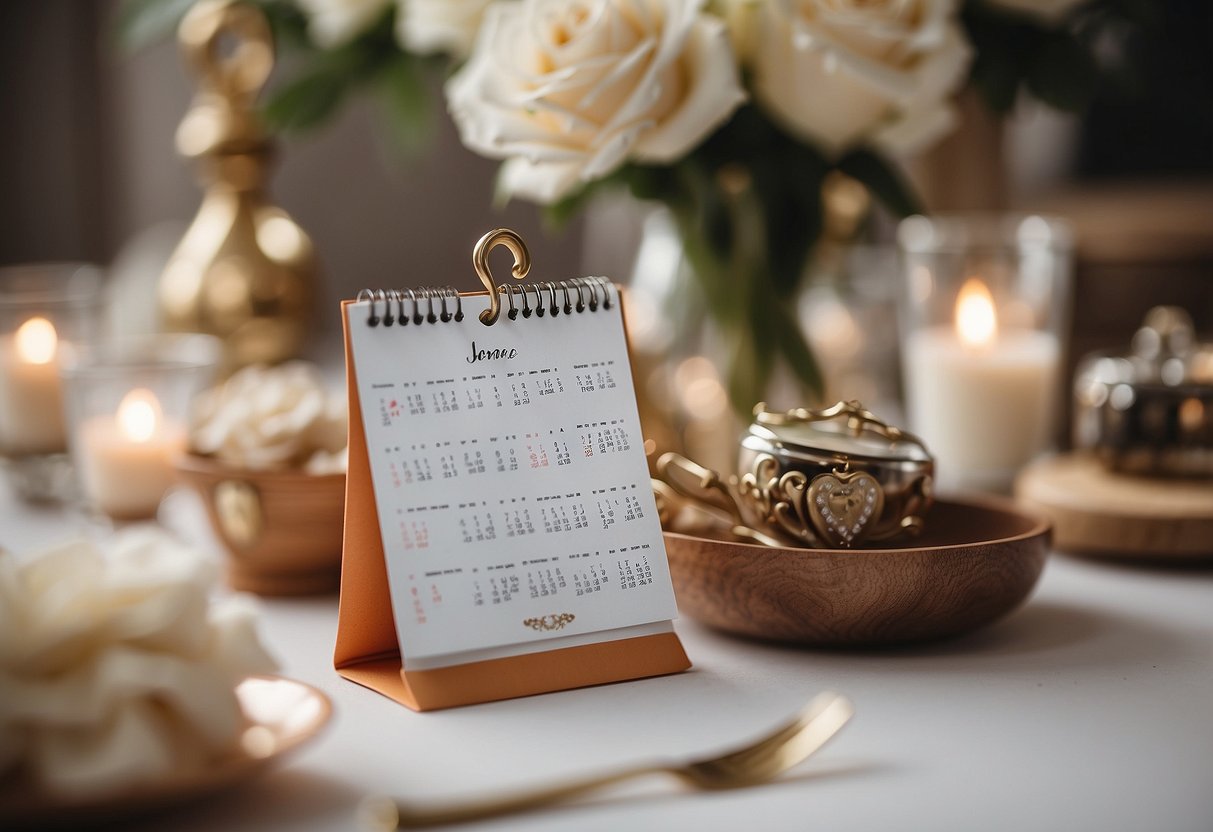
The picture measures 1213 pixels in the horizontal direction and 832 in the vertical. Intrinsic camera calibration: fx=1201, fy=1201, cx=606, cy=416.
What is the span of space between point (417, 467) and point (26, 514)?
0.62 metres

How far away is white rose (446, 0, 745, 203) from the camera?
28.3 inches

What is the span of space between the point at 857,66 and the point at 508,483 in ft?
1.21

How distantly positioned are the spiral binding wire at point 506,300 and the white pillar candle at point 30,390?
61 centimetres

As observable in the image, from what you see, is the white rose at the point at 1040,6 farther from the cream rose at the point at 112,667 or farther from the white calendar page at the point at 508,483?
the cream rose at the point at 112,667

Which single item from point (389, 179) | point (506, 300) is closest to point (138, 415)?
point (506, 300)

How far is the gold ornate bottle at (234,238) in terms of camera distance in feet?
3.70

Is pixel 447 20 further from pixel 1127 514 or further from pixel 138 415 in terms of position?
pixel 1127 514

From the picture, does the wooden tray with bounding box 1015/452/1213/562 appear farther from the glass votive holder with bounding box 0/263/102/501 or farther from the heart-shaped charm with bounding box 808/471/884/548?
the glass votive holder with bounding box 0/263/102/501

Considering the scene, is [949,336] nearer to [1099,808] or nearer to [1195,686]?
[1195,686]

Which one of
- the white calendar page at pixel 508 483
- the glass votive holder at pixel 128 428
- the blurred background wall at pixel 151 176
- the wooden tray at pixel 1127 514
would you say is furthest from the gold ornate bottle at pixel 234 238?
the blurred background wall at pixel 151 176

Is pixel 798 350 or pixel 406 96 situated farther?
pixel 406 96

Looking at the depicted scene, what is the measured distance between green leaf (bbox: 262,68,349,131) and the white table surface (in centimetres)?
50

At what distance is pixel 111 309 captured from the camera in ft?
6.45

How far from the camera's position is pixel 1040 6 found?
87 cm
